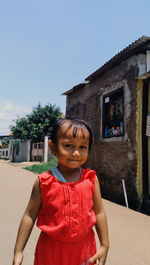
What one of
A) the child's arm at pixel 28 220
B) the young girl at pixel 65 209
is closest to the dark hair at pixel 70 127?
the young girl at pixel 65 209

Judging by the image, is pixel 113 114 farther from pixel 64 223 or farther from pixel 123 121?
pixel 64 223

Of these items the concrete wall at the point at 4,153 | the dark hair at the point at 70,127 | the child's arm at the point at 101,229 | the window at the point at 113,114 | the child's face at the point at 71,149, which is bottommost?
the concrete wall at the point at 4,153

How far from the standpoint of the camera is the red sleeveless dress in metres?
1.34

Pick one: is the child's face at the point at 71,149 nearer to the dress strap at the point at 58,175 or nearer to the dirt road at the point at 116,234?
the dress strap at the point at 58,175

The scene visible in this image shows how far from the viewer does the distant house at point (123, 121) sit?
6.36 m

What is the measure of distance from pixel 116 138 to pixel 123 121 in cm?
55

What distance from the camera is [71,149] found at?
142 centimetres

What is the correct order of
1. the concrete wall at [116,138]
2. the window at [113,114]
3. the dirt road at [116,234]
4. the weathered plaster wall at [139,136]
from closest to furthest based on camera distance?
the dirt road at [116,234], the weathered plaster wall at [139,136], the concrete wall at [116,138], the window at [113,114]

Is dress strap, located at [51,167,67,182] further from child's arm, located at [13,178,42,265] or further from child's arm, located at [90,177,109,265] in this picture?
child's arm, located at [90,177,109,265]

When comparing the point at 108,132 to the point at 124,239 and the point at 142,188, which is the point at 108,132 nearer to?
the point at 142,188

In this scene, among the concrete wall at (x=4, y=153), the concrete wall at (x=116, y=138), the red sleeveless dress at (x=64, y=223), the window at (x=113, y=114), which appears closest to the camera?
the red sleeveless dress at (x=64, y=223)

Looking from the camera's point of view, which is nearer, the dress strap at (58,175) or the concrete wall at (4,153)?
the dress strap at (58,175)

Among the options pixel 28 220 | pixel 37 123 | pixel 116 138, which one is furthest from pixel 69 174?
pixel 37 123

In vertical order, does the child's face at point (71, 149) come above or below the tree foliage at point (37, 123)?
below
